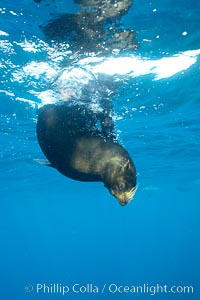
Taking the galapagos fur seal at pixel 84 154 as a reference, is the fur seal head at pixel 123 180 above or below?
below

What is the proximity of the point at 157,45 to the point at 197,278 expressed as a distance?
67.0 meters

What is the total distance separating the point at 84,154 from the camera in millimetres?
4473

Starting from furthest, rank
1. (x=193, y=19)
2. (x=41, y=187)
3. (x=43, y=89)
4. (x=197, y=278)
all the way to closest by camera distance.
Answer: (x=197, y=278) < (x=41, y=187) < (x=43, y=89) < (x=193, y=19)

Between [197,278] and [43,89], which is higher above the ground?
[43,89]

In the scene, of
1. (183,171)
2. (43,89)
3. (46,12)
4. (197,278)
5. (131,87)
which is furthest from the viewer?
(197,278)

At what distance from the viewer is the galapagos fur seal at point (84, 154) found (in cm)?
399

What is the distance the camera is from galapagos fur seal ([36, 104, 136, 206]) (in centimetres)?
399

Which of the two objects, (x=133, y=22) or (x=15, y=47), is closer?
(x=133, y=22)

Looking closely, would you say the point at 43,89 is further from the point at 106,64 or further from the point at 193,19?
the point at 193,19

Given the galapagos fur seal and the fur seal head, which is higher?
the galapagos fur seal

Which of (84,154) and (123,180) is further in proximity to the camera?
(84,154)

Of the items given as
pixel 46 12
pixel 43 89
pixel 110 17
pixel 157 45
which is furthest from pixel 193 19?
pixel 43 89

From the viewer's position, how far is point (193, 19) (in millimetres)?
8047

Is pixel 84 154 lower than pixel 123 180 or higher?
higher
